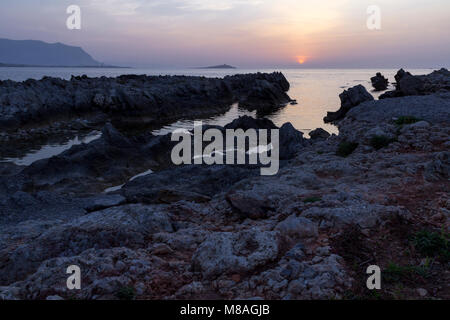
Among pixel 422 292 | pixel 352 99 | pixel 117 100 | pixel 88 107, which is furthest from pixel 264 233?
pixel 117 100

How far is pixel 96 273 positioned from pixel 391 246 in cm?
542

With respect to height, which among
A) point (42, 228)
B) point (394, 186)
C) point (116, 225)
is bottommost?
point (42, 228)

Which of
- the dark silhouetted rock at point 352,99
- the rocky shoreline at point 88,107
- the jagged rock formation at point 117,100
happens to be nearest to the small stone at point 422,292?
the rocky shoreline at point 88,107

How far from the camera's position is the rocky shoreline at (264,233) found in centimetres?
528

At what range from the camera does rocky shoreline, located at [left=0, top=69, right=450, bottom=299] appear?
5281mm

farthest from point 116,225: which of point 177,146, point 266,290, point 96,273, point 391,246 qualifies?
point 177,146

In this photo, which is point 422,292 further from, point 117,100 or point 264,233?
point 117,100

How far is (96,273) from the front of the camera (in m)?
5.73

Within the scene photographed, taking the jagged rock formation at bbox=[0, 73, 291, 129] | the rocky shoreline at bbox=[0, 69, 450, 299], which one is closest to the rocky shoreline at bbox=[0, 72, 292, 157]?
the jagged rock formation at bbox=[0, 73, 291, 129]

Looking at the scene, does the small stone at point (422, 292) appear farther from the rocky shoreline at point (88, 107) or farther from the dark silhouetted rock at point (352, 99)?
the dark silhouetted rock at point (352, 99)

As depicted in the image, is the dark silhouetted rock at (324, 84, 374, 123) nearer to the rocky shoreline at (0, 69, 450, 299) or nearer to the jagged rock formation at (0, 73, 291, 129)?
the jagged rock formation at (0, 73, 291, 129)

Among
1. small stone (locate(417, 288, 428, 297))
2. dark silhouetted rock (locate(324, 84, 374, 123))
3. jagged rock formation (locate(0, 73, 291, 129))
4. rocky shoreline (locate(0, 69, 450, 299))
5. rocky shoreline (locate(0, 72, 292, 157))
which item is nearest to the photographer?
small stone (locate(417, 288, 428, 297))

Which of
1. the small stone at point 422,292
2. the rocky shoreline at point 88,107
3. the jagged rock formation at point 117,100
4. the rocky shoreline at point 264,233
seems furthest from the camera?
the jagged rock formation at point 117,100
